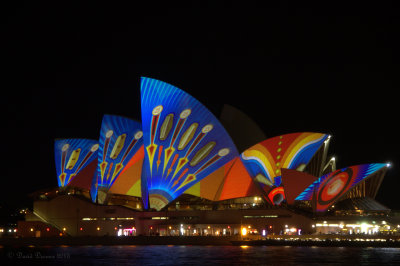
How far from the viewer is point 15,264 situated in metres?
36.3

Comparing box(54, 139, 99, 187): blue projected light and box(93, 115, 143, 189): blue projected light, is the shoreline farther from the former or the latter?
box(54, 139, 99, 187): blue projected light

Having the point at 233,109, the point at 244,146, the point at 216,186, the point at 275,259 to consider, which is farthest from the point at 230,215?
the point at 275,259

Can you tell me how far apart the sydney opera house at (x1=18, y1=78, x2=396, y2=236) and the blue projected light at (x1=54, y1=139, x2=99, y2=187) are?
0.12m

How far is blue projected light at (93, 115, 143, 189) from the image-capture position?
63.8 meters

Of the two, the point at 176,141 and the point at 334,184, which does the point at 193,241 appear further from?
the point at 334,184

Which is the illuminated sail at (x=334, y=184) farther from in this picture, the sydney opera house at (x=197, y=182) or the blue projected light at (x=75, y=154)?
the blue projected light at (x=75, y=154)

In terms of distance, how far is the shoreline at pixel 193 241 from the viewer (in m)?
51.7

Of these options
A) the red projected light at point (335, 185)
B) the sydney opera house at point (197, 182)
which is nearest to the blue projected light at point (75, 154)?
the sydney opera house at point (197, 182)

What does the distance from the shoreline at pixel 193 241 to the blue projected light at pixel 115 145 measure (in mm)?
7245

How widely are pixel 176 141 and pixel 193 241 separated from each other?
10.7 metres

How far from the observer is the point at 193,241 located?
192ft

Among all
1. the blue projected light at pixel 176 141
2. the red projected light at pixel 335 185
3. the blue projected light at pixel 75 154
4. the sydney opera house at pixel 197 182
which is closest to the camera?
the red projected light at pixel 335 185

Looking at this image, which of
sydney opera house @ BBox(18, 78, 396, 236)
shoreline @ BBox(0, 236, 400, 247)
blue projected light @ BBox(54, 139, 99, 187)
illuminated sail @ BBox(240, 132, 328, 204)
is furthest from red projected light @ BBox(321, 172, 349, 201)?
blue projected light @ BBox(54, 139, 99, 187)

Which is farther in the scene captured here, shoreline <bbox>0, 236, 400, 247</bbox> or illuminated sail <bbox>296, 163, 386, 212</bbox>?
illuminated sail <bbox>296, 163, 386, 212</bbox>
